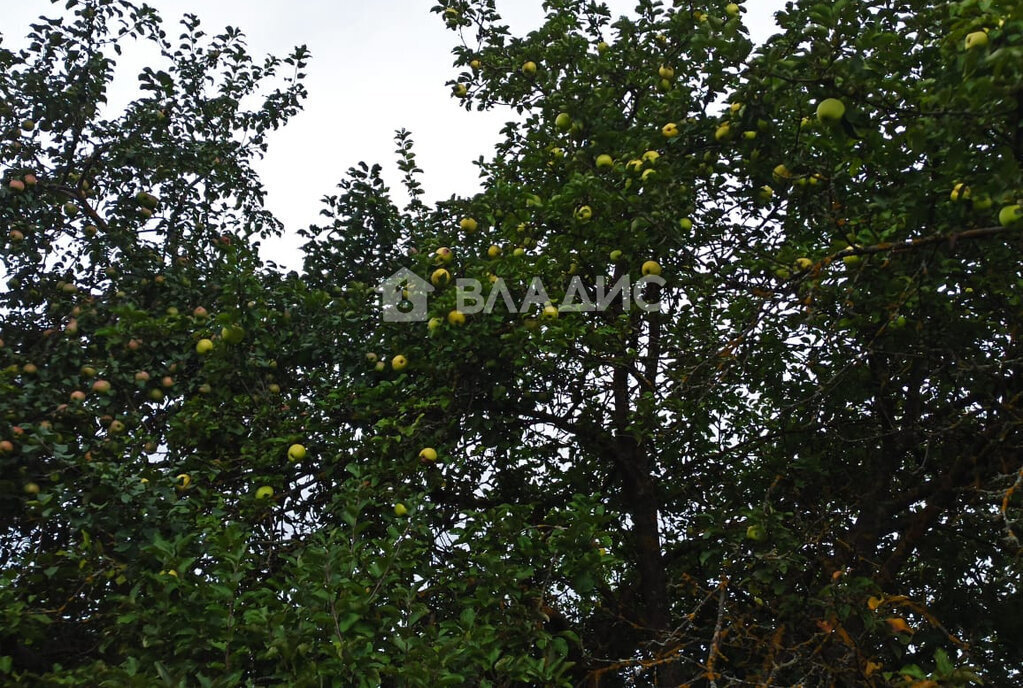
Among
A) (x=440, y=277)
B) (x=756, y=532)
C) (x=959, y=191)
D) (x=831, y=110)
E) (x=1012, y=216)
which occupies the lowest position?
(x=756, y=532)

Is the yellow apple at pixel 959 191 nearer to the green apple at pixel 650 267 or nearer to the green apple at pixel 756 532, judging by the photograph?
the green apple at pixel 650 267

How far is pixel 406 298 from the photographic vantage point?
600 cm

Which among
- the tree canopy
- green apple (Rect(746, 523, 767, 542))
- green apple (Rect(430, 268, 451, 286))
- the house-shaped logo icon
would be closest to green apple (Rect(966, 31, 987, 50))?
the tree canopy

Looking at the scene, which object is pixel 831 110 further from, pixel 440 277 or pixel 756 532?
pixel 440 277

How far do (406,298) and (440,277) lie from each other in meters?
0.47

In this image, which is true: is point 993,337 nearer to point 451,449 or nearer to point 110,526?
point 451,449

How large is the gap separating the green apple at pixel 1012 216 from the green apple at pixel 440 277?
10.3 ft

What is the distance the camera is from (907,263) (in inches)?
191

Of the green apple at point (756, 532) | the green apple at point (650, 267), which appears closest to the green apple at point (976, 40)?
the green apple at point (650, 267)

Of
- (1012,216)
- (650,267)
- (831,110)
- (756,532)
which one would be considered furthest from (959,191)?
(756,532)

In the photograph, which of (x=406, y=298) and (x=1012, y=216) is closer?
(x=1012, y=216)

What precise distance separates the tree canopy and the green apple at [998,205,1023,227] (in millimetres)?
467

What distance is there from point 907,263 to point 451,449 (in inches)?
109

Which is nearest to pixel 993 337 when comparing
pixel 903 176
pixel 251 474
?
pixel 903 176
